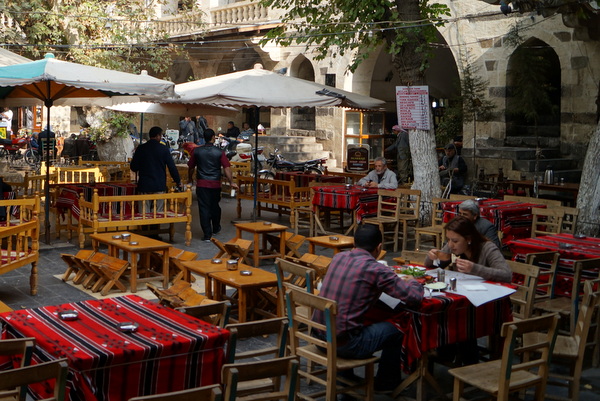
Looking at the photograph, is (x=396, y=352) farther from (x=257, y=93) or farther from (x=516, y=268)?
(x=257, y=93)

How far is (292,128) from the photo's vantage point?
23.3 m

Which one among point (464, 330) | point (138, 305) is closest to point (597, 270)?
point (464, 330)

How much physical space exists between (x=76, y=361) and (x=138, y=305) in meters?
1.18

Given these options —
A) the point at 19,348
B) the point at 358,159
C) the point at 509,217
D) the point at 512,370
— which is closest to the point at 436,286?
the point at 512,370

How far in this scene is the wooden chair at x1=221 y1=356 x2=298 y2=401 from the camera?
364cm

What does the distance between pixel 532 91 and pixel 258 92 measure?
5.56 metres

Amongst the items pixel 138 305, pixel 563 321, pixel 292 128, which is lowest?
pixel 563 321

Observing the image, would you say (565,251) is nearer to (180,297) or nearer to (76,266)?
(180,297)

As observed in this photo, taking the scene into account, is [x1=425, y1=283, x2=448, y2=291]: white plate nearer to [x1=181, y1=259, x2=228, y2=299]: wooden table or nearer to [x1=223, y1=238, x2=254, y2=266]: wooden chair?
[x1=181, y1=259, x2=228, y2=299]: wooden table

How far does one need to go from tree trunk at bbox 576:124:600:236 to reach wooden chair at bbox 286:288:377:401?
5.15 meters

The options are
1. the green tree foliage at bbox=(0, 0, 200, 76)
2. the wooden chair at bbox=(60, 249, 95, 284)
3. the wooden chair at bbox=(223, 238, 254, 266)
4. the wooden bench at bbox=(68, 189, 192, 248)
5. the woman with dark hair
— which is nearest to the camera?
the woman with dark hair

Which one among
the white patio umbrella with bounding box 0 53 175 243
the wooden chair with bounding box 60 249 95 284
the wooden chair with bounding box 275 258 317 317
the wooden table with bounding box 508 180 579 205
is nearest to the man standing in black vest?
the white patio umbrella with bounding box 0 53 175 243

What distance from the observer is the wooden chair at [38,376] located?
3.46m

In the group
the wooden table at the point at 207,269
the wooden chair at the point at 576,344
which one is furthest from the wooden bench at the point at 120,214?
the wooden chair at the point at 576,344
